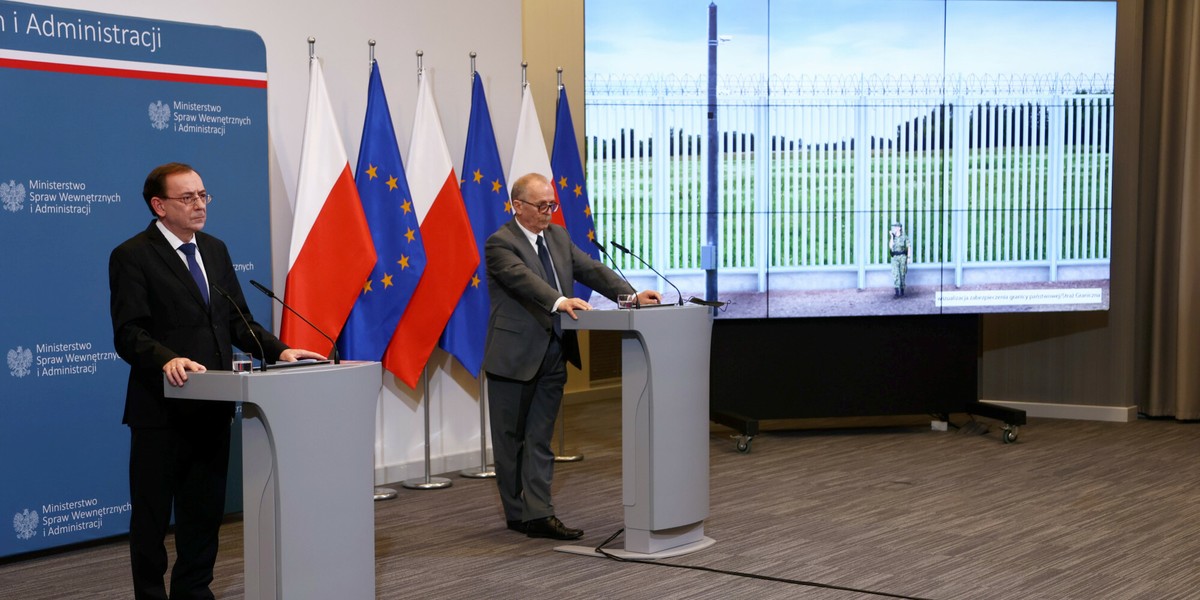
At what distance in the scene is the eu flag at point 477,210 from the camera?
623cm

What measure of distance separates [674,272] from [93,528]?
3650 millimetres

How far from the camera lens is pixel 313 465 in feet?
10.1

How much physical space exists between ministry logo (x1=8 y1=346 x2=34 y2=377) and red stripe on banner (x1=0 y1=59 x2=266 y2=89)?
3.76ft

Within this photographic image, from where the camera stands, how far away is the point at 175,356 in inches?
126

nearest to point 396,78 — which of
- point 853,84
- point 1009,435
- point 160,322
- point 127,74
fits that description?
point 127,74

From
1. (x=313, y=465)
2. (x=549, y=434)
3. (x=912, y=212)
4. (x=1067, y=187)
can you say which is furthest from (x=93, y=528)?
(x=1067, y=187)

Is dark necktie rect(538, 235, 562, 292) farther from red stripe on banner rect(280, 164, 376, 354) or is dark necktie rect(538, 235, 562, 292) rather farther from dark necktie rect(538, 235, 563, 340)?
red stripe on banner rect(280, 164, 376, 354)

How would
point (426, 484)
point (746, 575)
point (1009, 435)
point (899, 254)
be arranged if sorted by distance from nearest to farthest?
1. point (746, 575)
2. point (426, 484)
3. point (1009, 435)
4. point (899, 254)

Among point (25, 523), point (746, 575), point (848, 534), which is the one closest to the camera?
point (746, 575)

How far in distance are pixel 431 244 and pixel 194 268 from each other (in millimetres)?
2619

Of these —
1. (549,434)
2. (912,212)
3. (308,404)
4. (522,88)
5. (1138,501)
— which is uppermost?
(522,88)

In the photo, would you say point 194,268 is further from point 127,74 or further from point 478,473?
point 478,473

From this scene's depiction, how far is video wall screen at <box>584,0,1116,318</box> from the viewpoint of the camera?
7059 mm

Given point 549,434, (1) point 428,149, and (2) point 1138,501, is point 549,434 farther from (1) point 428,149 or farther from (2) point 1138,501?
(2) point 1138,501
